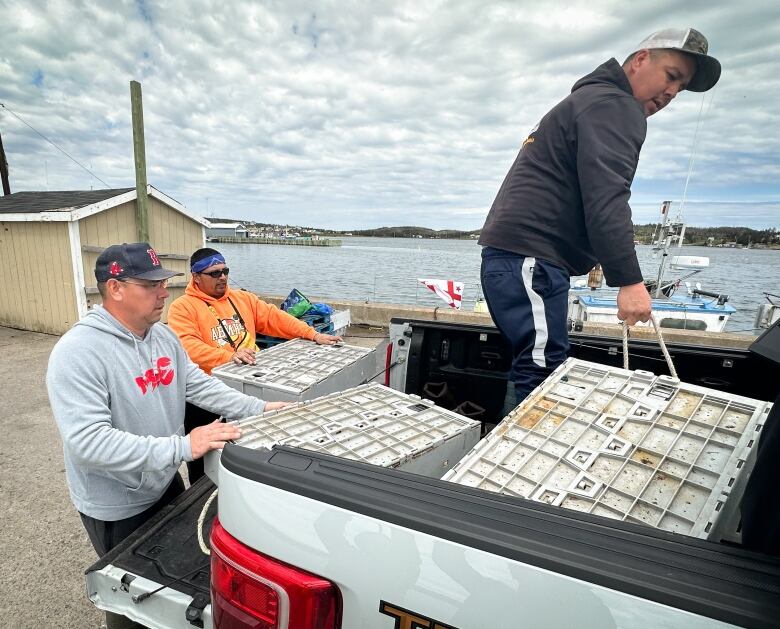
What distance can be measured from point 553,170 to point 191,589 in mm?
2423

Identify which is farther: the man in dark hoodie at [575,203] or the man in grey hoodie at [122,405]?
the man in dark hoodie at [575,203]

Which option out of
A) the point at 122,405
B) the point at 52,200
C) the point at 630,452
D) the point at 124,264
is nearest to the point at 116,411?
the point at 122,405

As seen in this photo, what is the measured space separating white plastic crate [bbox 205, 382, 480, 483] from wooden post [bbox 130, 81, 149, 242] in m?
8.08

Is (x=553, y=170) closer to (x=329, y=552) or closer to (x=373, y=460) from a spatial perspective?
(x=373, y=460)

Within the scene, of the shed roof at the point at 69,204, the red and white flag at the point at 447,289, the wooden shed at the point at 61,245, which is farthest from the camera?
the red and white flag at the point at 447,289

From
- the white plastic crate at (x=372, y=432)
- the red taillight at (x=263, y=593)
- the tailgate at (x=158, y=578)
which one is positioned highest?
the red taillight at (x=263, y=593)

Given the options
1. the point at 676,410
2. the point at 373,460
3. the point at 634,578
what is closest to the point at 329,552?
the point at 634,578

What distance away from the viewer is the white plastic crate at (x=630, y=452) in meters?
1.32

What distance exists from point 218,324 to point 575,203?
122 inches

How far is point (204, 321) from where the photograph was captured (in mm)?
3869

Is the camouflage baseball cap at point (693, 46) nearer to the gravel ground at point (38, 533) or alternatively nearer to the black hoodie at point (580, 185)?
the black hoodie at point (580, 185)

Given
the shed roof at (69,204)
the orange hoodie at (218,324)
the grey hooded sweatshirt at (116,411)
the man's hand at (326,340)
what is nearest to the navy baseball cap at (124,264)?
the grey hooded sweatshirt at (116,411)

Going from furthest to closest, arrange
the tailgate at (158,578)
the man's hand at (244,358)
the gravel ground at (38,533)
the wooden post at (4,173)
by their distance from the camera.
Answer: the wooden post at (4,173) < the man's hand at (244,358) < the gravel ground at (38,533) < the tailgate at (158,578)

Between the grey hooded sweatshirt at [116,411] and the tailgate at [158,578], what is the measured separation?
19cm
